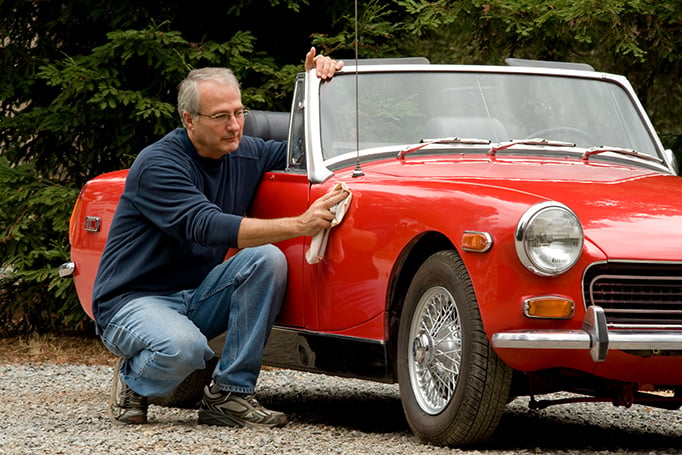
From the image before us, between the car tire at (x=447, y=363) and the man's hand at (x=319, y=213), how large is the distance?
52 cm

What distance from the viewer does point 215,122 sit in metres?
5.52

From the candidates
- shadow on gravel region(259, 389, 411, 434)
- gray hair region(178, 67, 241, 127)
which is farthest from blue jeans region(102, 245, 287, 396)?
gray hair region(178, 67, 241, 127)

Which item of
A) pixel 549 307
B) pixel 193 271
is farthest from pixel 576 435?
pixel 193 271

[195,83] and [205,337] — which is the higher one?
[195,83]

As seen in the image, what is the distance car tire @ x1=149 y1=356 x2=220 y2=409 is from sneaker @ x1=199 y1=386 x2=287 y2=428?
3.47ft

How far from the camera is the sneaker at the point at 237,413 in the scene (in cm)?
539

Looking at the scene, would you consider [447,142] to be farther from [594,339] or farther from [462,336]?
[594,339]

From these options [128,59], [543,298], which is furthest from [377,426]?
[128,59]

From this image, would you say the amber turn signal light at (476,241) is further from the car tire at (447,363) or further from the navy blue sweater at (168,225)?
the navy blue sweater at (168,225)

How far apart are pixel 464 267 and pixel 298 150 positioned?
5.41 feet

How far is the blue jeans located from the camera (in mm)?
5285

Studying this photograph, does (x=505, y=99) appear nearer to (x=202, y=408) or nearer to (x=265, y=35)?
(x=202, y=408)

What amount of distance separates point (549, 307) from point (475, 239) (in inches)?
14.8

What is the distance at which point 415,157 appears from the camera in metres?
5.71
